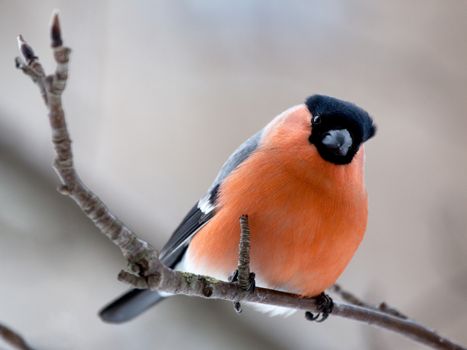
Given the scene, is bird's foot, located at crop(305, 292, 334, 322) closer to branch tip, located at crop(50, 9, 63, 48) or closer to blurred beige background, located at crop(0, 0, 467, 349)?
blurred beige background, located at crop(0, 0, 467, 349)

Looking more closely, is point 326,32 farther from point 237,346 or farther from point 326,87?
point 237,346

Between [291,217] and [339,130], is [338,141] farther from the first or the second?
[291,217]

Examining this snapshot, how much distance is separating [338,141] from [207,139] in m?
2.48

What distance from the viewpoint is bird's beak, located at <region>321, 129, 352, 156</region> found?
7.27ft

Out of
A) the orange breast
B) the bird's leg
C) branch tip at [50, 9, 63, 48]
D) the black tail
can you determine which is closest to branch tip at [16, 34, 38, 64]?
branch tip at [50, 9, 63, 48]

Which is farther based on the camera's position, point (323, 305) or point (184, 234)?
point (184, 234)

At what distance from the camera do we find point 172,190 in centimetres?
455

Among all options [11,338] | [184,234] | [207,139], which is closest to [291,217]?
[184,234]

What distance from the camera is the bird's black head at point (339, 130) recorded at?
7.31ft

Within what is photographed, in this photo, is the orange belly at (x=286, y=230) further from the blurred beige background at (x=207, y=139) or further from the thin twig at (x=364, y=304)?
the blurred beige background at (x=207, y=139)

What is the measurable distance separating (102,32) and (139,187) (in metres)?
1.43

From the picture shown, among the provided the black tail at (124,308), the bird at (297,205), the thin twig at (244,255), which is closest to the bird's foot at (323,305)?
the bird at (297,205)

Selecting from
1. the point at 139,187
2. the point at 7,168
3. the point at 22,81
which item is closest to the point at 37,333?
the point at 7,168

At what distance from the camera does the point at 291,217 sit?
209 centimetres
